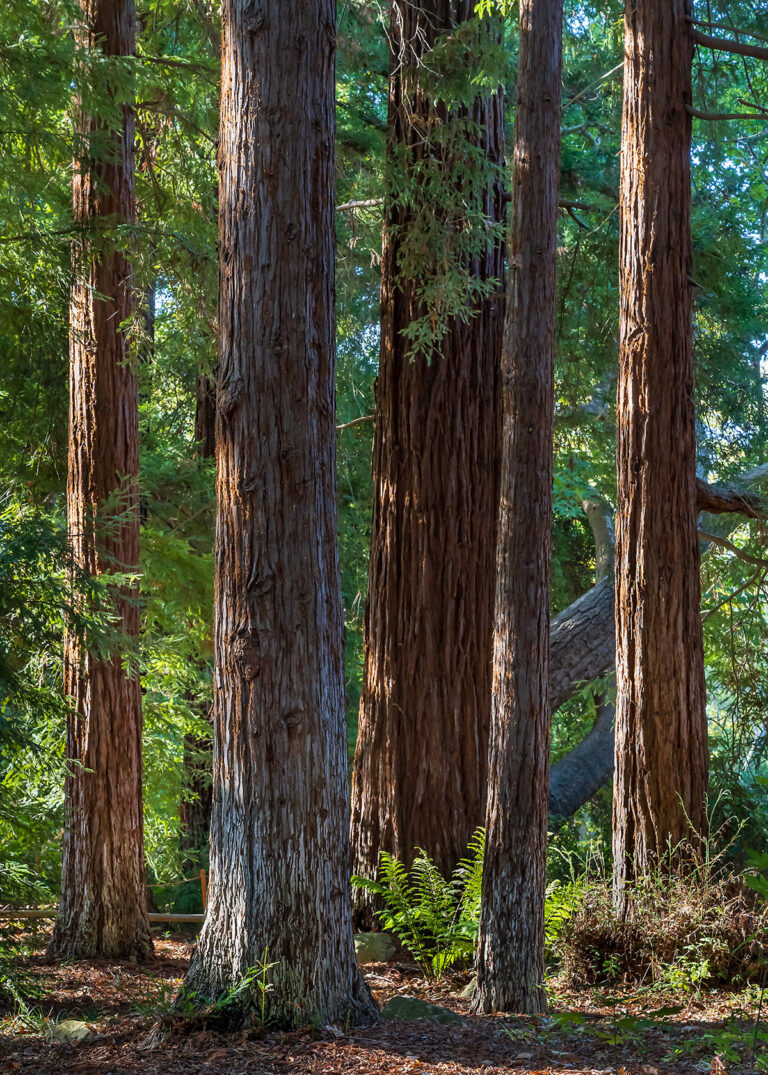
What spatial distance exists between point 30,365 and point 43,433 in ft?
2.07

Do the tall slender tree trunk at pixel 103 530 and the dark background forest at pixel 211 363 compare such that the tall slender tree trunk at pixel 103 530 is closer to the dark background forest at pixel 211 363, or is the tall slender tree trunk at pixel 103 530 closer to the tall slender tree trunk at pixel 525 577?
the dark background forest at pixel 211 363

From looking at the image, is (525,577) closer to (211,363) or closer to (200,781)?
(211,363)

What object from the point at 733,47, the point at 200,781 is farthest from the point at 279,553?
the point at 200,781

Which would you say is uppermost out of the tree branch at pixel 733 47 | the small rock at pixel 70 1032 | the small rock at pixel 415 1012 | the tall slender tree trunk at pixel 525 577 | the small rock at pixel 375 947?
the tree branch at pixel 733 47

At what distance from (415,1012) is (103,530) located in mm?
4047

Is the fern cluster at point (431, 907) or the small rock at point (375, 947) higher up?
the fern cluster at point (431, 907)

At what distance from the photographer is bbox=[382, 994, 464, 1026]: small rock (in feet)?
16.3

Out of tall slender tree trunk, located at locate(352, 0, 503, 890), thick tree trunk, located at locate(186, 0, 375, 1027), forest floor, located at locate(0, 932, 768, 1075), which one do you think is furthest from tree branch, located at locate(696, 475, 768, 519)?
thick tree trunk, located at locate(186, 0, 375, 1027)

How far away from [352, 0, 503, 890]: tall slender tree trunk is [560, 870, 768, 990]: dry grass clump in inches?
49.5

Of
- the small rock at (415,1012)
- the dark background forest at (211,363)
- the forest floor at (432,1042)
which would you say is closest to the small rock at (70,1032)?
the forest floor at (432,1042)

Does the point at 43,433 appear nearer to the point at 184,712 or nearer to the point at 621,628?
the point at 184,712

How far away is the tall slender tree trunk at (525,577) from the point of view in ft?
18.2

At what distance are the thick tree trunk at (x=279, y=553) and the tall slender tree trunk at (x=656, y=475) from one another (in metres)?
2.92

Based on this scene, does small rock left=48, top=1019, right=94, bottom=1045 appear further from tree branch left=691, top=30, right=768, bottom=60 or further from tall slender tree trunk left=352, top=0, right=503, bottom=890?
tree branch left=691, top=30, right=768, bottom=60
